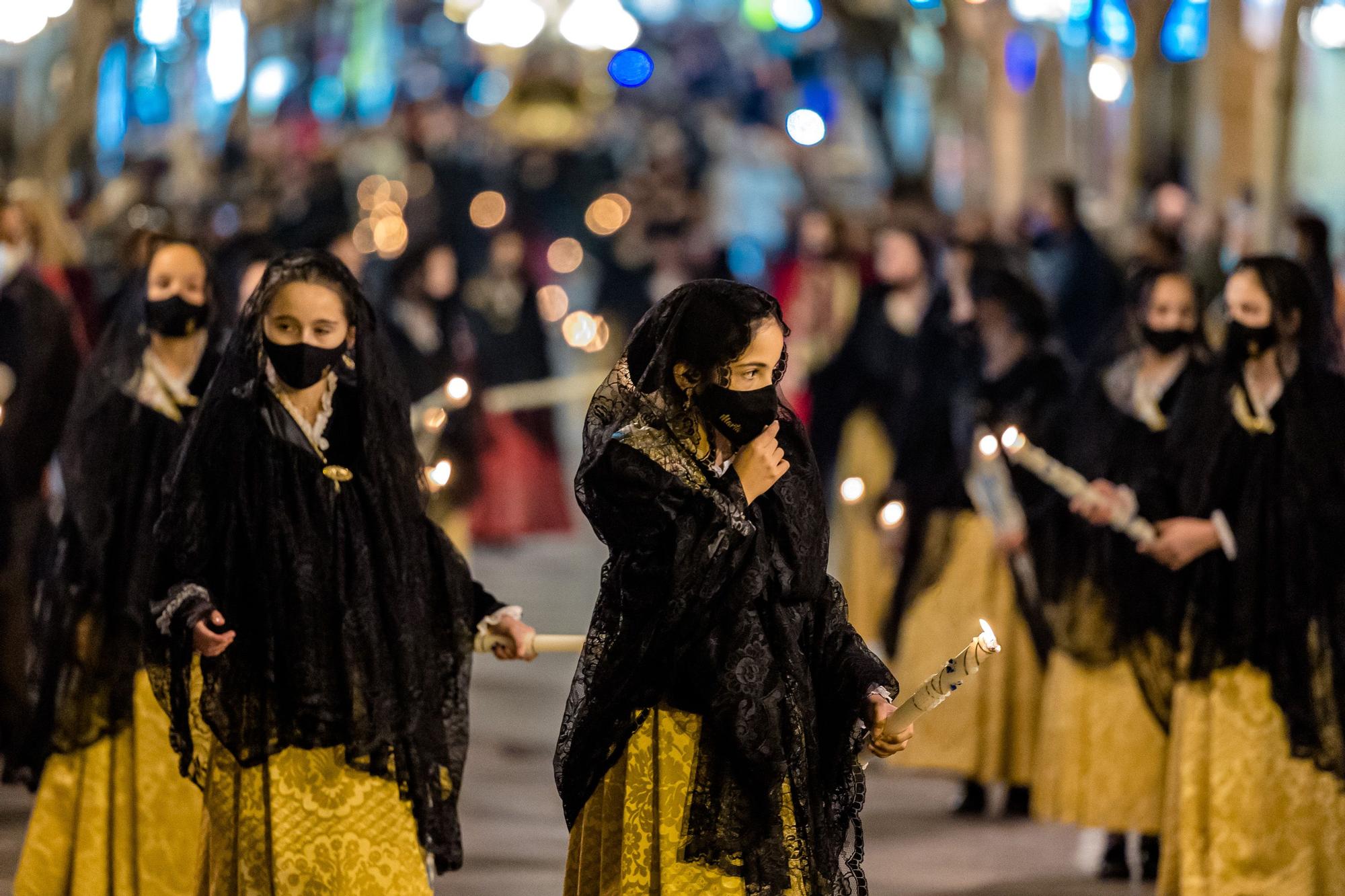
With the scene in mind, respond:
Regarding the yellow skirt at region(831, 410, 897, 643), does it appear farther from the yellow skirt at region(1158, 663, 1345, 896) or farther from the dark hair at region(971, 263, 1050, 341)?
the yellow skirt at region(1158, 663, 1345, 896)

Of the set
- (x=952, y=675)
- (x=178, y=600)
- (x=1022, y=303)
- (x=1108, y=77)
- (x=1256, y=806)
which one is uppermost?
(x=1108, y=77)

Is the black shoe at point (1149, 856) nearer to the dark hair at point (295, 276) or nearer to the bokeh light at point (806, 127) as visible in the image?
the dark hair at point (295, 276)

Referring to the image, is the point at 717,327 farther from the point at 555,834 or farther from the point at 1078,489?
the point at 555,834

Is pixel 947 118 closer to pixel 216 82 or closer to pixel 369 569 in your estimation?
pixel 216 82

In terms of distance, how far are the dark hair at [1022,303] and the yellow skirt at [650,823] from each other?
15.8 ft

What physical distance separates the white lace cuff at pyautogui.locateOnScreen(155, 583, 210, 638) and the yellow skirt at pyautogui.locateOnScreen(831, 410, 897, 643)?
6727 millimetres

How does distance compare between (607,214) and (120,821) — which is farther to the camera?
(607,214)

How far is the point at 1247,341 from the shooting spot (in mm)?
7332

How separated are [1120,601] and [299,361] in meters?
3.50

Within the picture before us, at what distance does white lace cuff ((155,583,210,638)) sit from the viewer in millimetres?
5363

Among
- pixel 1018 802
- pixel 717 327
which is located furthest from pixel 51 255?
pixel 717 327

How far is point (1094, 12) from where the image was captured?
2200 centimetres

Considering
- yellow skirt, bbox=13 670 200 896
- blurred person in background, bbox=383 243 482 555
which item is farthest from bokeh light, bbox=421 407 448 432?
blurred person in background, bbox=383 243 482 555

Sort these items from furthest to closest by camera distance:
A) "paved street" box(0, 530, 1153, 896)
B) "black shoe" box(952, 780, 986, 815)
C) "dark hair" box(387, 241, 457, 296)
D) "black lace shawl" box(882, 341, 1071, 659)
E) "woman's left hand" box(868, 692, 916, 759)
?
1. "dark hair" box(387, 241, 457, 296)
2. "black shoe" box(952, 780, 986, 815)
3. "black lace shawl" box(882, 341, 1071, 659)
4. "paved street" box(0, 530, 1153, 896)
5. "woman's left hand" box(868, 692, 916, 759)
